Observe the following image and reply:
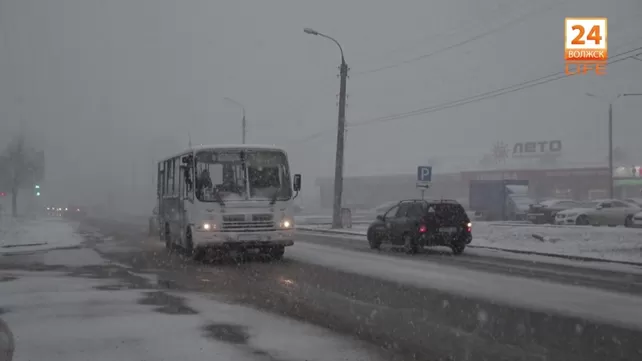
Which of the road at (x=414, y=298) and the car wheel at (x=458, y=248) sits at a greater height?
the car wheel at (x=458, y=248)

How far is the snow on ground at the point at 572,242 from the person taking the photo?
784 inches

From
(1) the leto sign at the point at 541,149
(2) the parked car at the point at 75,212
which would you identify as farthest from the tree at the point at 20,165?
(1) the leto sign at the point at 541,149

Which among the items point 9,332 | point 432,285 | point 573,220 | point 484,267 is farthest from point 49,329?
point 573,220

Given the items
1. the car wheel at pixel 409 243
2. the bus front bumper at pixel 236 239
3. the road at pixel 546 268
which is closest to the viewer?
the road at pixel 546 268

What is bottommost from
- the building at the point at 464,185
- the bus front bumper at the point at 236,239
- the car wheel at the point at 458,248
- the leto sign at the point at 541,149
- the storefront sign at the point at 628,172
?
the car wheel at the point at 458,248

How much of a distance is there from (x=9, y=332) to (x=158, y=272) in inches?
286

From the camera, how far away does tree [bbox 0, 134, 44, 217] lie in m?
62.6

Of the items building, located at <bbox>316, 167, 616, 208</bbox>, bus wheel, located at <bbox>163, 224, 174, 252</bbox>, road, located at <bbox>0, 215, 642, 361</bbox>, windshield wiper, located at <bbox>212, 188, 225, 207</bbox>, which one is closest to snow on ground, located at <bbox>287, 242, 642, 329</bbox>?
road, located at <bbox>0, 215, 642, 361</bbox>

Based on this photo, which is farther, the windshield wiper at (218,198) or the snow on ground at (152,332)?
the windshield wiper at (218,198)

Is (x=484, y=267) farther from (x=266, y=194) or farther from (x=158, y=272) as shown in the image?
(x=158, y=272)

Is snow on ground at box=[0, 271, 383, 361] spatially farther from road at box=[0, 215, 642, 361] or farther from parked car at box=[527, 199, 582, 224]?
parked car at box=[527, 199, 582, 224]

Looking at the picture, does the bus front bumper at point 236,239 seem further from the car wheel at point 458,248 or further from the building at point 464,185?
the building at point 464,185

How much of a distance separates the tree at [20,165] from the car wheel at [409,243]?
1966 inches

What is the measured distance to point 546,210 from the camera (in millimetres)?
41188
